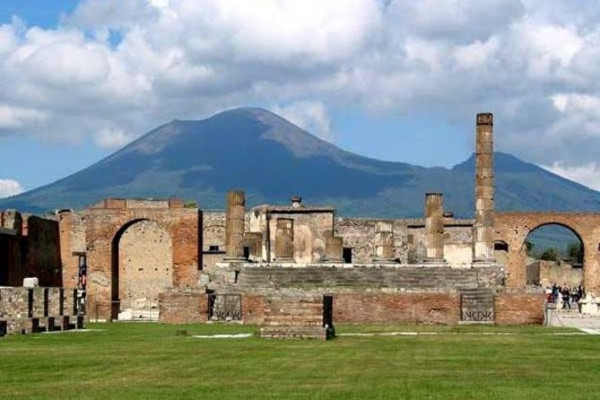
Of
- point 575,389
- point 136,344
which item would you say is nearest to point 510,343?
point 136,344

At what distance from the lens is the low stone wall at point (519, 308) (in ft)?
113

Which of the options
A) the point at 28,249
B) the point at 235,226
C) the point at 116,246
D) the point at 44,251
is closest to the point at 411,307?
the point at 235,226

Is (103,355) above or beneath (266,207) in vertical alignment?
beneath

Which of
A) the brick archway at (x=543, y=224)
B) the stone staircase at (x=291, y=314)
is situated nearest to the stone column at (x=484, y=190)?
the brick archway at (x=543, y=224)

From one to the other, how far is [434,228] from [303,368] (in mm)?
31067

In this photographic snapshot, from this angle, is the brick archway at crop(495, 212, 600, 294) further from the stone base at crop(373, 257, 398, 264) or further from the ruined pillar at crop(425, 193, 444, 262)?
the ruined pillar at crop(425, 193, 444, 262)

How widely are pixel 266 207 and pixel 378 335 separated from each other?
33155 millimetres

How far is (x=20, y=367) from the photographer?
16812mm

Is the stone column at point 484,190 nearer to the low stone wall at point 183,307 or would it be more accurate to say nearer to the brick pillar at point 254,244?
the brick pillar at point 254,244

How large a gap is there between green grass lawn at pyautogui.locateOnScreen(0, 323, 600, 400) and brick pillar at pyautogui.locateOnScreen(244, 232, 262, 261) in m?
25.5

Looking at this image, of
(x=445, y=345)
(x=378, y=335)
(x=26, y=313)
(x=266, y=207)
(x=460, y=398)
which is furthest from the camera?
(x=266, y=207)

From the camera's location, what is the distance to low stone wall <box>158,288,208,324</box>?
118 ft

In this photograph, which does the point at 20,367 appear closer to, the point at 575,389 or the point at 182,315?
the point at 575,389

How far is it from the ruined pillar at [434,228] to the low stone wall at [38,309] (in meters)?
16.0
